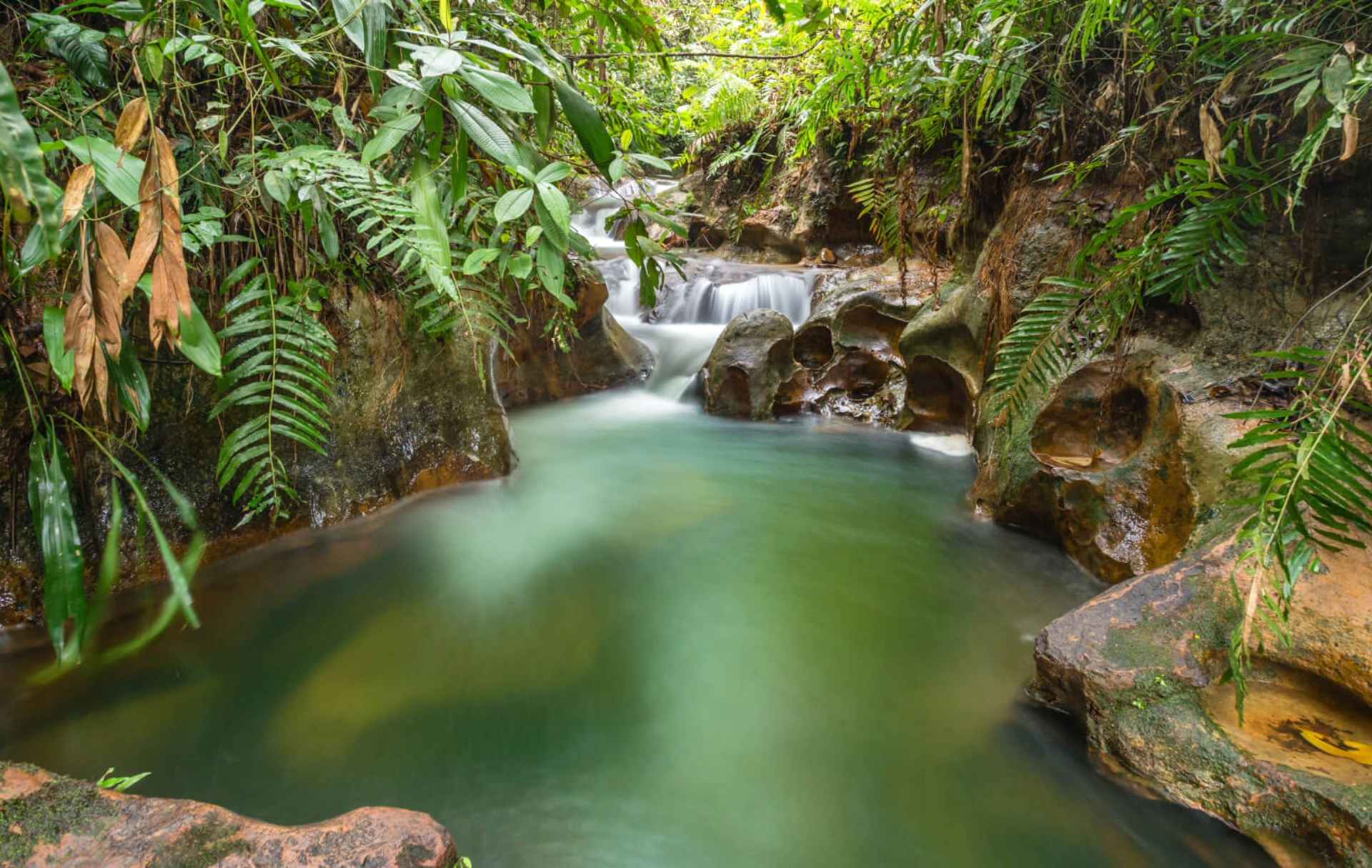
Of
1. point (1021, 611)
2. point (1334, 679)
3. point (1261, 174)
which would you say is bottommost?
point (1021, 611)

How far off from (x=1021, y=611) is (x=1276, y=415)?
142 centimetres

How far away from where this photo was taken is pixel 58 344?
128 cm

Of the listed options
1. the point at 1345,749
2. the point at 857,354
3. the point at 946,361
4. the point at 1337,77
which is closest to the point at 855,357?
the point at 857,354

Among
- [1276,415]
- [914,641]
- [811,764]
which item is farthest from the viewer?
[914,641]

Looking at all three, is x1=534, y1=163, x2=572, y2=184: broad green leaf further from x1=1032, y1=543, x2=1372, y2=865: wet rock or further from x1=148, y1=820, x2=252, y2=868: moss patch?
x1=1032, y1=543, x2=1372, y2=865: wet rock

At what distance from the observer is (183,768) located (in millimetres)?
1741

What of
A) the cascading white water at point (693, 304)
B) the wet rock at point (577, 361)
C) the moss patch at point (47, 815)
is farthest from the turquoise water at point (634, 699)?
the cascading white water at point (693, 304)

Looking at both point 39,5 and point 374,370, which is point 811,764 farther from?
point 39,5

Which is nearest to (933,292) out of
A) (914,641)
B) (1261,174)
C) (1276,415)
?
(1261,174)

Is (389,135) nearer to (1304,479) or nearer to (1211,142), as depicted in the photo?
(1304,479)

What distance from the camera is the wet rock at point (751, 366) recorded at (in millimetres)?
5660

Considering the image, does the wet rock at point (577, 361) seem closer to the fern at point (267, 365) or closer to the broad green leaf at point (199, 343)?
the fern at point (267, 365)

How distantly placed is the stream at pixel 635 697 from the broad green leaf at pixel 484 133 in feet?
5.38

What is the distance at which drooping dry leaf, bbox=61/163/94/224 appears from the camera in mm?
984
